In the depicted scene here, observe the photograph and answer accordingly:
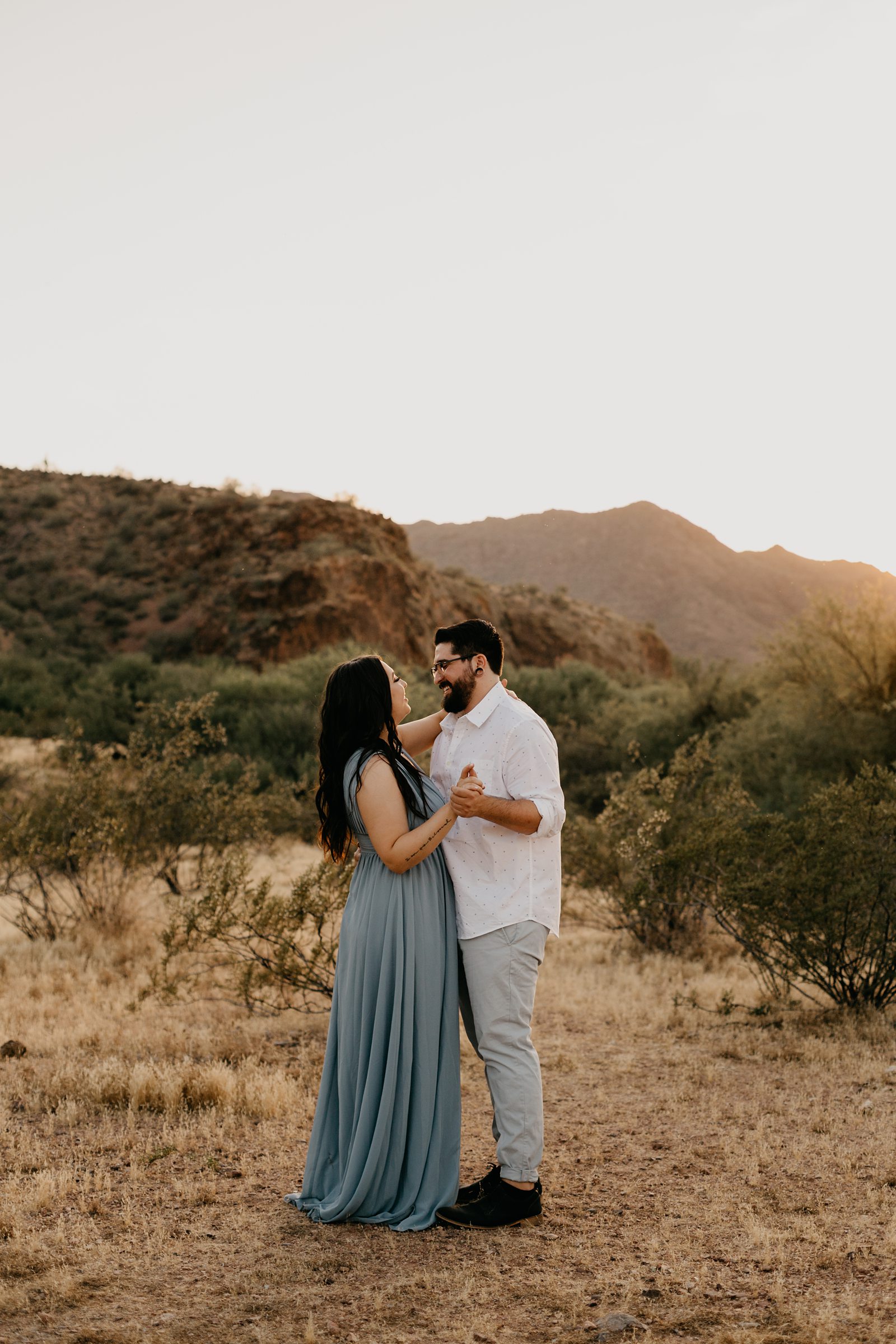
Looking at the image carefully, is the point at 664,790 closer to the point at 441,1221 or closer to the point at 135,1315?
the point at 441,1221

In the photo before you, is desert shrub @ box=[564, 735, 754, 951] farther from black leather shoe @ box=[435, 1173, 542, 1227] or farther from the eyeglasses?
the eyeglasses

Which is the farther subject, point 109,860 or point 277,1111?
point 109,860

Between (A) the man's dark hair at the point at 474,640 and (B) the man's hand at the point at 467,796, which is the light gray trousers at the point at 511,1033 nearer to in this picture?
(B) the man's hand at the point at 467,796

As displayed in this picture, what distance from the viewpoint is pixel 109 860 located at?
30.0 ft

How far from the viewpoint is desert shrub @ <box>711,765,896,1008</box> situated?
656cm

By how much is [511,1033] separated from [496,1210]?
2.08 feet

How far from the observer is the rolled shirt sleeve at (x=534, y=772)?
378 centimetres

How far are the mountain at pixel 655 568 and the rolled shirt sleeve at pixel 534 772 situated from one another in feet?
198

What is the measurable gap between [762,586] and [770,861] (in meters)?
71.1

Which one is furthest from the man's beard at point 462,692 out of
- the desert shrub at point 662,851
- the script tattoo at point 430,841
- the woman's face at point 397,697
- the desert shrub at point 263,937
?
the desert shrub at point 662,851

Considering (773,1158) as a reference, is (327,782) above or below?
above

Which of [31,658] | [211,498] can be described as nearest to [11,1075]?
[31,658]

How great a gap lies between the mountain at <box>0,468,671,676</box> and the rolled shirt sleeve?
26390mm

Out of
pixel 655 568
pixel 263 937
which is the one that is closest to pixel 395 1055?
pixel 263 937
